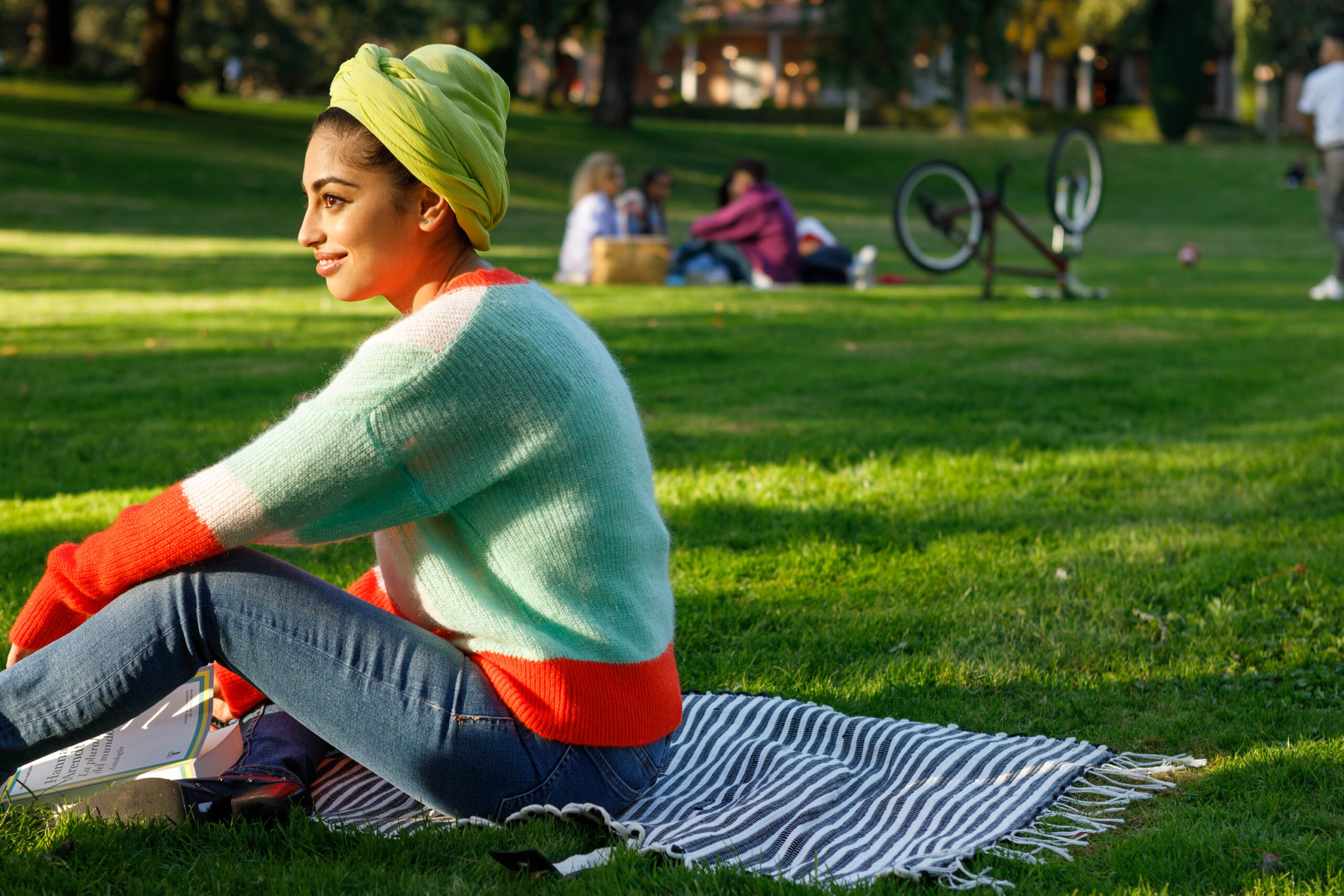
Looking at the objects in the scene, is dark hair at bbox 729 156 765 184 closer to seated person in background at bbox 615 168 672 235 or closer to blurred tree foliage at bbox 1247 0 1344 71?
seated person in background at bbox 615 168 672 235

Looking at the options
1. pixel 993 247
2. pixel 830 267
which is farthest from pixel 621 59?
pixel 993 247

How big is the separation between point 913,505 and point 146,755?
10.5 feet

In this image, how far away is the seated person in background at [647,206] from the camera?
1344cm

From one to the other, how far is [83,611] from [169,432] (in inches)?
157

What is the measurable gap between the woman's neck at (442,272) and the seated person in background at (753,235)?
1050 cm

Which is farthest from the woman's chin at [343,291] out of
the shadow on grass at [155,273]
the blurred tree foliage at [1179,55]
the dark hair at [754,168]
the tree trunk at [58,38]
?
the blurred tree foliage at [1179,55]

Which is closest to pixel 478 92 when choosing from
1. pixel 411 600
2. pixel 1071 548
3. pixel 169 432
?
pixel 411 600

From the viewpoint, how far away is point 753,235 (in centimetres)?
1291

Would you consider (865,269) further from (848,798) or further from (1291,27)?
(1291,27)

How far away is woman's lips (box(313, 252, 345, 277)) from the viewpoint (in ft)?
7.85

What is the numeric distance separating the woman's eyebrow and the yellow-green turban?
0.41 feet

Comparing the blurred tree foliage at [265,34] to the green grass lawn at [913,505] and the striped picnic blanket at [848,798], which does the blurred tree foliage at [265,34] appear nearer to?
the green grass lawn at [913,505]

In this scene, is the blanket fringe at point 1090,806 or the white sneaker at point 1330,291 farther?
the white sneaker at point 1330,291

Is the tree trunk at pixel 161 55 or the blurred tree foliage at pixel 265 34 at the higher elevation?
the blurred tree foliage at pixel 265 34
